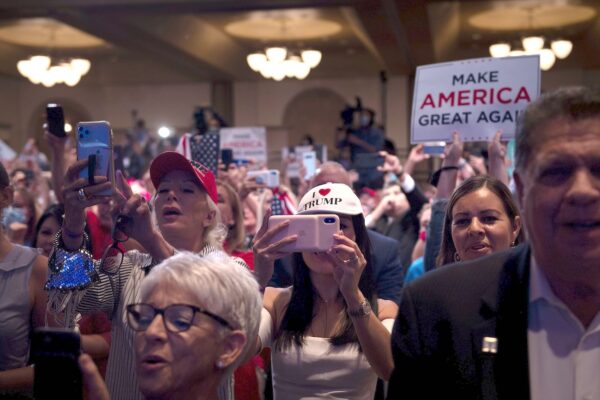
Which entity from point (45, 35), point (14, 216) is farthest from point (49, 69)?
point (14, 216)

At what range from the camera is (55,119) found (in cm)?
307

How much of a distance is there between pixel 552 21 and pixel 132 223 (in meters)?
13.8

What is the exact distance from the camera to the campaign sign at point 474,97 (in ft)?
14.0

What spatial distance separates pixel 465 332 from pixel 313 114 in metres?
18.9

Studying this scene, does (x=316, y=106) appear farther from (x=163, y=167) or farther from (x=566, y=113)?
(x=566, y=113)

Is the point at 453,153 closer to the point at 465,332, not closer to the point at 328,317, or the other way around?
the point at 328,317

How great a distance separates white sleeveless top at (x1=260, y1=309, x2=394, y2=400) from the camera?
2.77 metres

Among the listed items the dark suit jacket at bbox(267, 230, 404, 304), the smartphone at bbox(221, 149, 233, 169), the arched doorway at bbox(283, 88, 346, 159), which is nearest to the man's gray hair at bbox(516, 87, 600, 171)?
the dark suit jacket at bbox(267, 230, 404, 304)

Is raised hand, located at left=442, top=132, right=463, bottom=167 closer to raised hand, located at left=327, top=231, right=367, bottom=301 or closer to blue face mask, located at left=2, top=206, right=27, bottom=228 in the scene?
raised hand, located at left=327, top=231, right=367, bottom=301

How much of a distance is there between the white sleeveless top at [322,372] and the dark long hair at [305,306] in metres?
0.03

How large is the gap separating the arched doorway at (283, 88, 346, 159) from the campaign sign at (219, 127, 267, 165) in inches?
472

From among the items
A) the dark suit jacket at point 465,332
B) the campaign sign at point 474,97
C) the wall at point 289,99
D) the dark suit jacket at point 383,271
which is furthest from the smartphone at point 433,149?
the wall at point 289,99

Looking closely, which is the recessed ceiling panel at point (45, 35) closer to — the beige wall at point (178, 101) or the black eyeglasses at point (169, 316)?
the beige wall at point (178, 101)

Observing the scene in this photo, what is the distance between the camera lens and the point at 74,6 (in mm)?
11547
